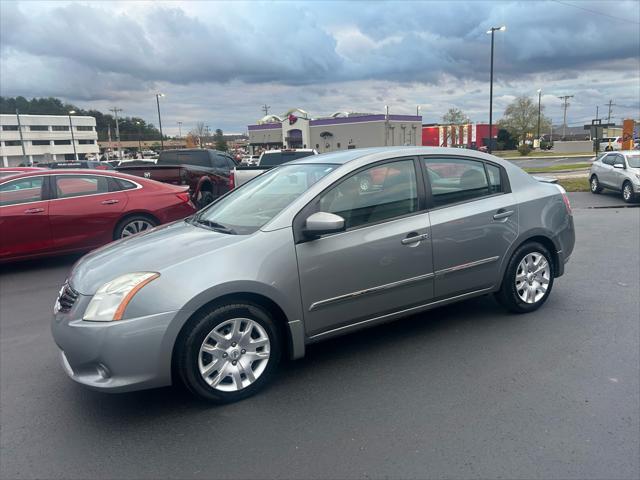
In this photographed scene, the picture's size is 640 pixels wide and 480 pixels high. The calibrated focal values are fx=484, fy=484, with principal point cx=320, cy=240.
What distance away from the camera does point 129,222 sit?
7797 mm

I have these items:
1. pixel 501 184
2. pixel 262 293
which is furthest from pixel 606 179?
pixel 262 293

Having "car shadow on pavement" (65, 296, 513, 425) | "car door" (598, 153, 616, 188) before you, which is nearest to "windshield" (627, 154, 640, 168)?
"car door" (598, 153, 616, 188)

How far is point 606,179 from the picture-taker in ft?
49.2

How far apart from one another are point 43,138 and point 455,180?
107 metres

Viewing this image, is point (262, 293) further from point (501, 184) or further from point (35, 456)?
point (501, 184)

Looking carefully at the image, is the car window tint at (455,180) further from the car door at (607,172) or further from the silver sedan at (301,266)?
the car door at (607,172)

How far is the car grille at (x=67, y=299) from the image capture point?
3.21 metres

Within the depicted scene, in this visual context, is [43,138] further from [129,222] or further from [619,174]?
[619,174]

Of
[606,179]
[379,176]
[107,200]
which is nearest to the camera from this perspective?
[379,176]

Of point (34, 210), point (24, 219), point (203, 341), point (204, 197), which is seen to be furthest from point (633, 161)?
point (24, 219)

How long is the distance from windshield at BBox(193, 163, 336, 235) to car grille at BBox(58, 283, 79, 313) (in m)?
1.11

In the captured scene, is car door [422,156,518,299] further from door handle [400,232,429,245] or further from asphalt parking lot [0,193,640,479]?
asphalt parking lot [0,193,640,479]

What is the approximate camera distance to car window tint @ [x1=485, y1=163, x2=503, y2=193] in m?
4.65

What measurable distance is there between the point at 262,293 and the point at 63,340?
1.31 m
